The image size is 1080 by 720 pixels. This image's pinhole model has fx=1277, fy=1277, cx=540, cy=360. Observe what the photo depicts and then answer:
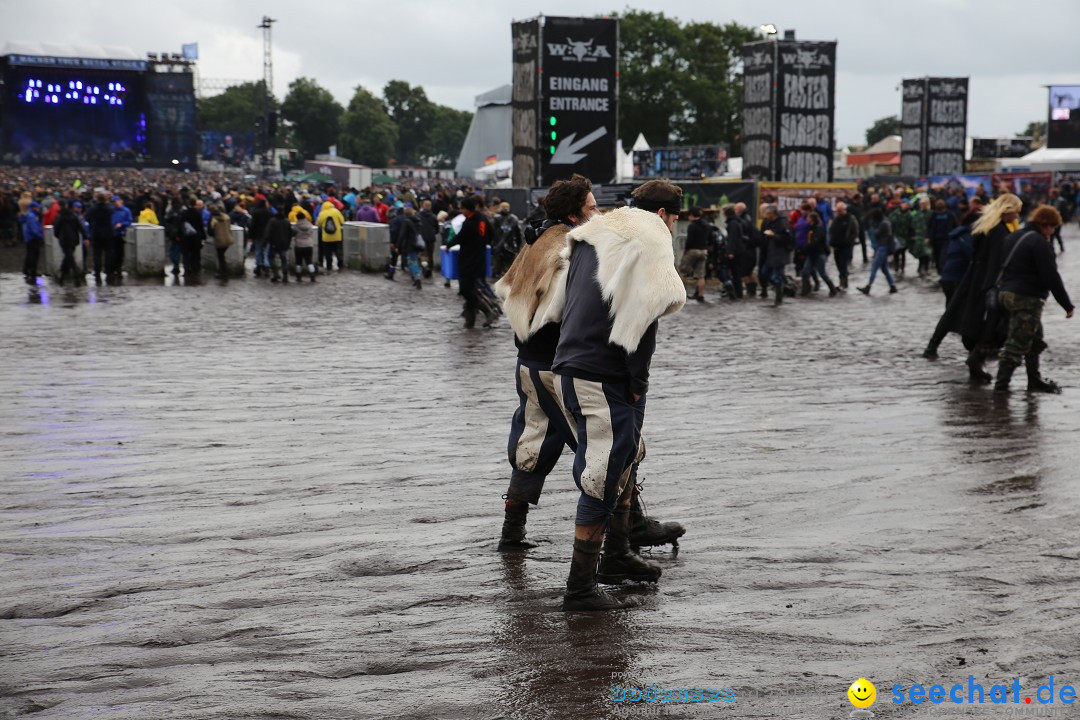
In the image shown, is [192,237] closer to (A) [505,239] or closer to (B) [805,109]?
(A) [505,239]

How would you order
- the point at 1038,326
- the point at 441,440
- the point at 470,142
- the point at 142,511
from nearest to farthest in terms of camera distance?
the point at 142,511 → the point at 441,440 → the point at 1038,326 → the point at 470,142

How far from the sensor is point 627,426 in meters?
5.20

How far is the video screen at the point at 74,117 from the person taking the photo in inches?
3263

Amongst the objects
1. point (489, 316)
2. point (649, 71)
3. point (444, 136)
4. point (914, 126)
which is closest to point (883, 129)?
point (444, 136)

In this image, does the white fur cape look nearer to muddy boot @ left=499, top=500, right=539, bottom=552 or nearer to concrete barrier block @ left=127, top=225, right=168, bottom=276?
muddy boot @ left=499, top=500, right=539, bottom=552

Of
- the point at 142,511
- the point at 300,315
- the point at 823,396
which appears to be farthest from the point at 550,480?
the point at 300,315

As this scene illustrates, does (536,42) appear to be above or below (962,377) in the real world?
above

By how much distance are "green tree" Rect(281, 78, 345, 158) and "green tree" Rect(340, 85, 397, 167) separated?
1.63 meters

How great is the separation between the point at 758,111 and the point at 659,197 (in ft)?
83.0

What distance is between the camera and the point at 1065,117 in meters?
60.5

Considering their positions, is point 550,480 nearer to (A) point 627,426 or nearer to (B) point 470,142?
(A) point 627,426

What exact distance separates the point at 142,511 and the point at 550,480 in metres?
2.36

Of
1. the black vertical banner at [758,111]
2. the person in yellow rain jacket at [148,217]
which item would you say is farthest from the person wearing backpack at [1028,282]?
the person in yellow rain jacket at [148,217]

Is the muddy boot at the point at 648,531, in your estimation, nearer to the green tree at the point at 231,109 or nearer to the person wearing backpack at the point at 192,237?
the person wearing backpack at the point at 192,237
